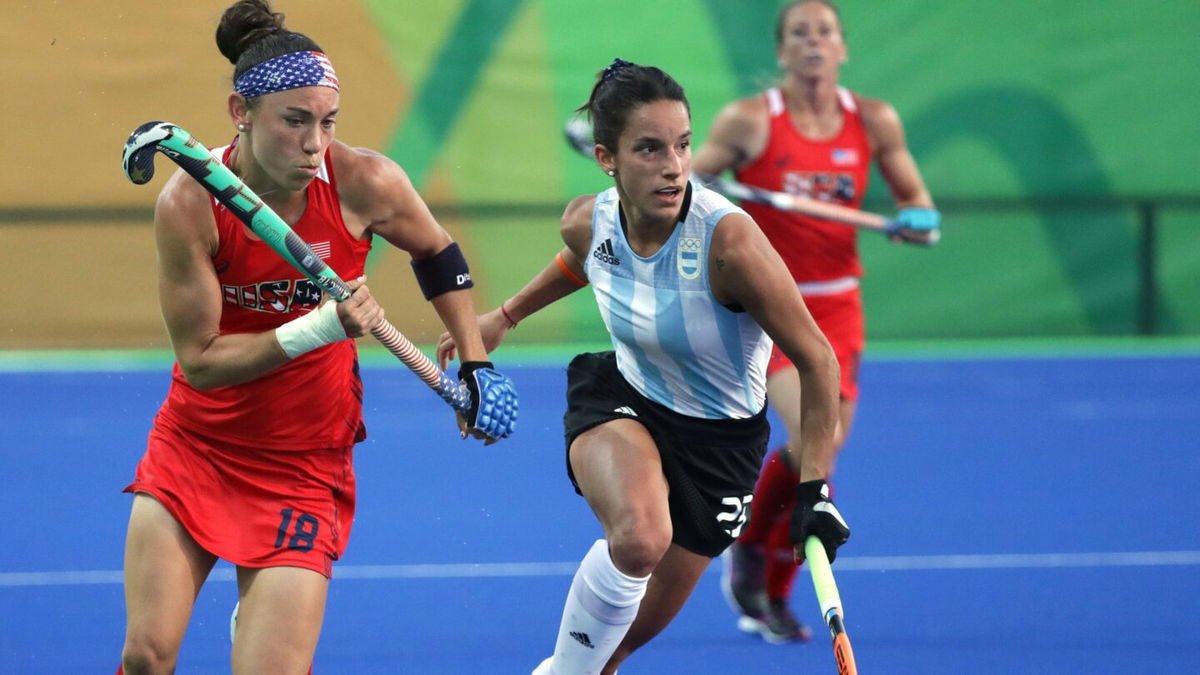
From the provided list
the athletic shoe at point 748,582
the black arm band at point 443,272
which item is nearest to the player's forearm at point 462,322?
the black arm band at point 443,272

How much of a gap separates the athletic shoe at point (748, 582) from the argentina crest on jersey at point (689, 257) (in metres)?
1.54

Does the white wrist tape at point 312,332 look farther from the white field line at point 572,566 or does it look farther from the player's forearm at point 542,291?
the white field line at point 572,566

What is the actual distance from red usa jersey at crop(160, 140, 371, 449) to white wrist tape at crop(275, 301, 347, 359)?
17 centimetres

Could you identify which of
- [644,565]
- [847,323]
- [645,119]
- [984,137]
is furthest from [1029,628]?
[984,137]

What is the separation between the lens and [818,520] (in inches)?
136

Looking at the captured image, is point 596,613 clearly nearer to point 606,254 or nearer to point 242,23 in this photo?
point 606,254

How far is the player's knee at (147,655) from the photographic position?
10.6 ft

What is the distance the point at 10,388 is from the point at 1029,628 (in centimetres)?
575

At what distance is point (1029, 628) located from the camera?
4887 millimetres

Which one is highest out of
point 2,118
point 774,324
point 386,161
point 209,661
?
point 2,118

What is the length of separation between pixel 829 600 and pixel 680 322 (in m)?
0.66

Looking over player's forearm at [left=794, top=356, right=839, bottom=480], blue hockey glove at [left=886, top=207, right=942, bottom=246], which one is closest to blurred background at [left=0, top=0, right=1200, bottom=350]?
blue hockey glove at [left=886, top=207, right=942, bottom=246]

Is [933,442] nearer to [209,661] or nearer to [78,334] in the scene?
[209,661]

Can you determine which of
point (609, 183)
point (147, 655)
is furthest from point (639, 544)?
point (609, 183)
